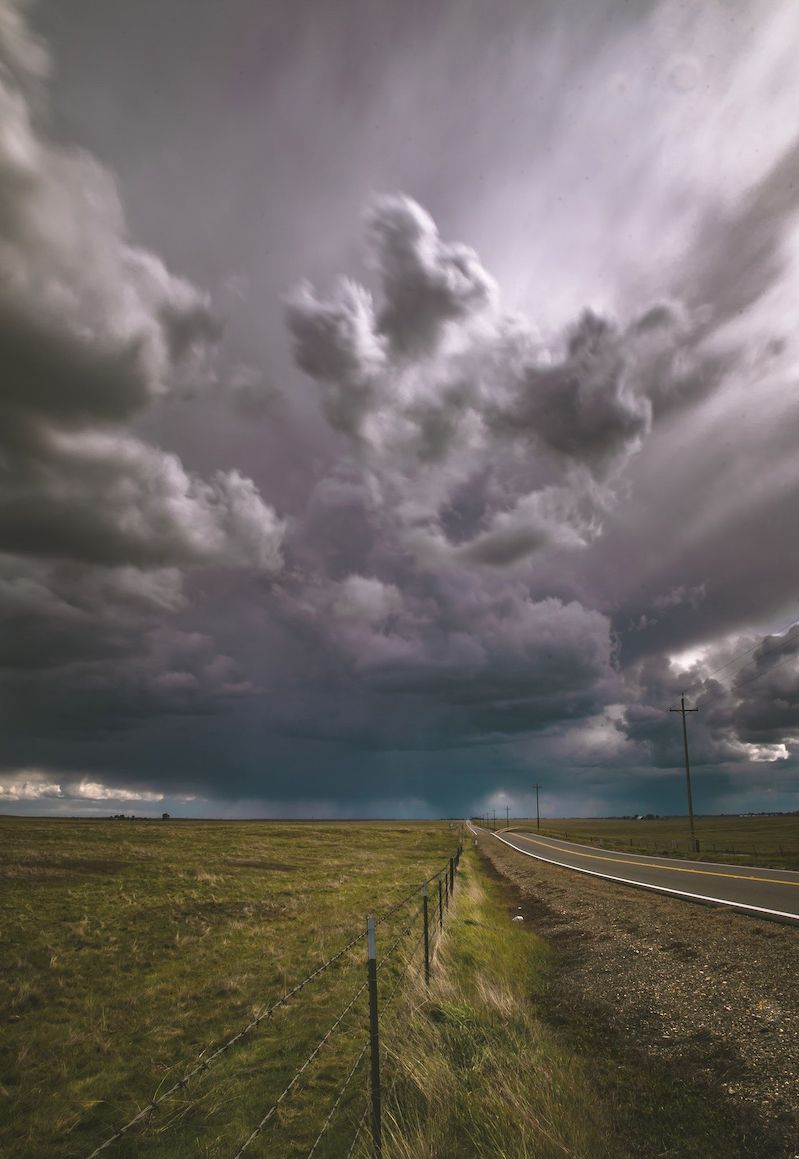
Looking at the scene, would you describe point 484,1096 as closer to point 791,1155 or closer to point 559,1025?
point 791,1155

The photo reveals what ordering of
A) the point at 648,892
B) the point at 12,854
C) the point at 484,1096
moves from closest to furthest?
the point at 484,1096, the point at 648,892, the point at 12,854

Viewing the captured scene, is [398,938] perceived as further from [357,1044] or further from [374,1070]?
[374,1070]

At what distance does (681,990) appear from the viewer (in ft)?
35.7

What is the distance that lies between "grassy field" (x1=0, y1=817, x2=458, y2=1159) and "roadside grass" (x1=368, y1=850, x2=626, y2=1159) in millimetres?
1032

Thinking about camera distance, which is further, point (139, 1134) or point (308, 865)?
point (308, 865)

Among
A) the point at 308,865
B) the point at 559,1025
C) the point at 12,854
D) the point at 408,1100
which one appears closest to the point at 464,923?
the point at 559,1025

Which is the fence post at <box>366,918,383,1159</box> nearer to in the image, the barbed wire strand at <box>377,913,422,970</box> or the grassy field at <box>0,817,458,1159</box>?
the grassy field at <box>0,817,458,1159</box>

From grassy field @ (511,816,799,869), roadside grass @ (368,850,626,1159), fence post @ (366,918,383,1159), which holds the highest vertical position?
fence post @ (366,918,383,1159)

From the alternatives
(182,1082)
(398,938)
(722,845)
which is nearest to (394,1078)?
(182,1082)

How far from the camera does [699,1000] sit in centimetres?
1026

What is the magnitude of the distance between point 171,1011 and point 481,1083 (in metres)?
7.29

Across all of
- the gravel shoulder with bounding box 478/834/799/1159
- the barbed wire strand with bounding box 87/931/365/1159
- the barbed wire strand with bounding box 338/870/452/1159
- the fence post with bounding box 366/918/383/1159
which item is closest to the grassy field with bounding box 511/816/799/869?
the gravel shoulder with bounding box 478/834/799/1159

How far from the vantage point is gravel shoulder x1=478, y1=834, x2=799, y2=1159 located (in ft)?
23.3

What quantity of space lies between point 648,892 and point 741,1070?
50.2ft
